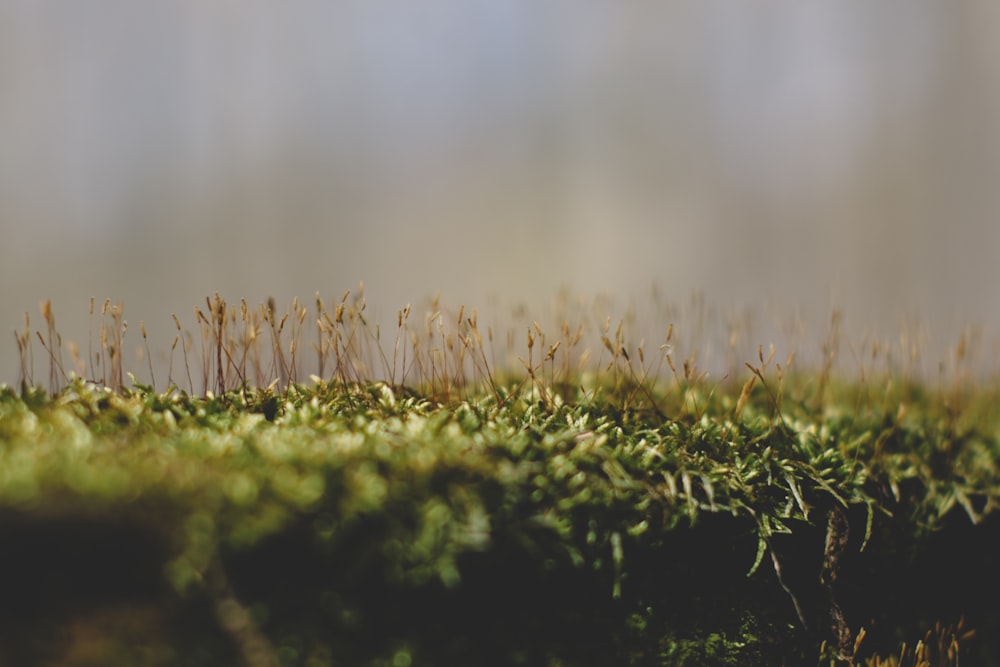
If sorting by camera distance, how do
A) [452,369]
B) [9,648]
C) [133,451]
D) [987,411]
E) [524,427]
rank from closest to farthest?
[9,648] < [133,451] < [524,427] < [452,369] < [987,411]

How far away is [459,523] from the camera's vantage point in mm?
1108

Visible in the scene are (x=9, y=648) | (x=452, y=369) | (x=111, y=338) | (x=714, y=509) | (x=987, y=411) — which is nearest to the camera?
(x=9, y=648)

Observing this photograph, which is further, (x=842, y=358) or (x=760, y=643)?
(x=842, y=358)

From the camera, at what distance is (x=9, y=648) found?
921mm

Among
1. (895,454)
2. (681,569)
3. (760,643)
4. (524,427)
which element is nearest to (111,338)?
(524,427)

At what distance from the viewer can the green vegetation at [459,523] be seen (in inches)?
38.0

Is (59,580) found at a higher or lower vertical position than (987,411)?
higher

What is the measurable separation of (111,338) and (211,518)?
0.94m

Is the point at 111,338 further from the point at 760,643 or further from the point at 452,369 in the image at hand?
the point at 760,643

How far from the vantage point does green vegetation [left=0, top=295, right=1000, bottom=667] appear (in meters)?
0.97

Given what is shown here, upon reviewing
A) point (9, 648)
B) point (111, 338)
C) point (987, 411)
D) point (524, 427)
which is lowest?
point (987, 411)

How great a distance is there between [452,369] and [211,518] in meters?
0.91

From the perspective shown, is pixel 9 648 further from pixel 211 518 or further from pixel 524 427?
pixel 524 427

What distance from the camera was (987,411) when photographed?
240 centimetres
